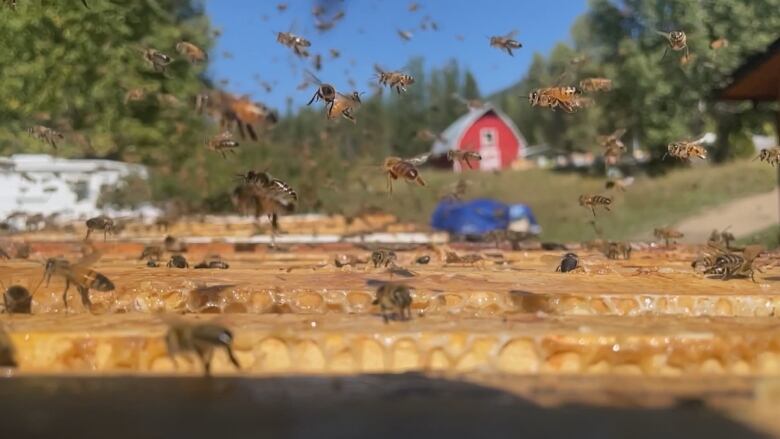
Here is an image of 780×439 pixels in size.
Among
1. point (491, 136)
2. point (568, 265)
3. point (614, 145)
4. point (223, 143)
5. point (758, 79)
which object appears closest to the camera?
point (568, 265)

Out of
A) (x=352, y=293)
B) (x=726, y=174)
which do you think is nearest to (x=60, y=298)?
(x=352, y=293)

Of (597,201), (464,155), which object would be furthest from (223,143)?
(597,201)

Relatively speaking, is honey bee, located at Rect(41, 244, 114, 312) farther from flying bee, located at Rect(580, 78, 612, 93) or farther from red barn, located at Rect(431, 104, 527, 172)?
red barn, located at Rect(431, 104, 527, 172)

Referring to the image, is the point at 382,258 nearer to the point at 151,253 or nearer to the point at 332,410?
the point at 151,253

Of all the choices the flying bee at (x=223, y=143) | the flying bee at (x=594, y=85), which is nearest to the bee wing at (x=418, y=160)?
the flying bee at (x=223, y=143)

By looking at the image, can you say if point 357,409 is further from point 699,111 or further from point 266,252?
point 699,111

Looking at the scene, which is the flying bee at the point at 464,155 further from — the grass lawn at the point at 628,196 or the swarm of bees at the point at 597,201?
the grass lawn at the point at 628,196
